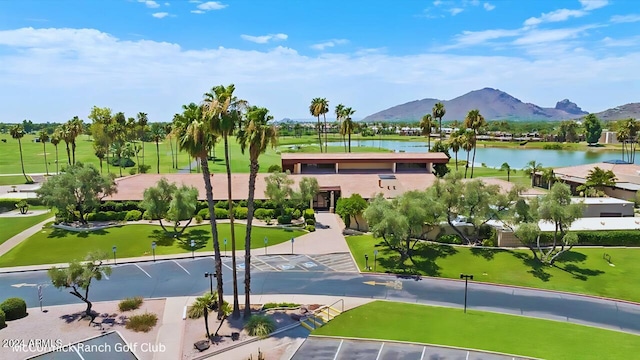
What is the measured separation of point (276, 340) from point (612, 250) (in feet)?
111

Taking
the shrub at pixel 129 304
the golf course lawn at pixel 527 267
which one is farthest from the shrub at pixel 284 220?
the shrub at pixel 129 304

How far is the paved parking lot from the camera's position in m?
22.9

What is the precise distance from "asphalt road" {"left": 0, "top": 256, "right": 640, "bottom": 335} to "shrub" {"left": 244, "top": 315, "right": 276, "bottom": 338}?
6050 mm

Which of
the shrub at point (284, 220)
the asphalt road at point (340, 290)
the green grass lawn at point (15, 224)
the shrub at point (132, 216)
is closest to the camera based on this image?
the asphalt road at point (340, 290)

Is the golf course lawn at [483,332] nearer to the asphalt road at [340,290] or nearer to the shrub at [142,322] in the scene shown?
the asphalt road at [340,290]

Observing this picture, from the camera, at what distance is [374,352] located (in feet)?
77.0

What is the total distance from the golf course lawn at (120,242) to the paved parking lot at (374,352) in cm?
1911

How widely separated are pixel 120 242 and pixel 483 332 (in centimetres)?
3367

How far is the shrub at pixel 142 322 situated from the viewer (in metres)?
25.7

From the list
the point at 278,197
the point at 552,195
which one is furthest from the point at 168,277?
the point at 552,195

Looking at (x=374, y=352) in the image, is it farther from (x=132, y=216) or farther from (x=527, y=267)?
(x=132, y=216)

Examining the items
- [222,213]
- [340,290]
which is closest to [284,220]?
[222,213]

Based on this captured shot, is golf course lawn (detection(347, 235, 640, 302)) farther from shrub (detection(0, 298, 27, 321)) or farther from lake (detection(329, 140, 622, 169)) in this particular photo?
lake (detection(329, 140, 622, 169))

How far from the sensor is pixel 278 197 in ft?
164
